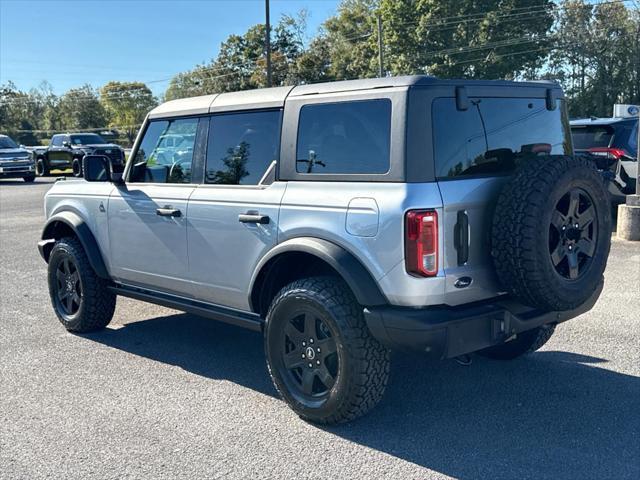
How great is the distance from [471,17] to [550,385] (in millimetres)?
40351

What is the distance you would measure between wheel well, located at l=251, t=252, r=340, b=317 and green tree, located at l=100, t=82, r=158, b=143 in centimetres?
10231

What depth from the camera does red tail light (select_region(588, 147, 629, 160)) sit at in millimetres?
10555

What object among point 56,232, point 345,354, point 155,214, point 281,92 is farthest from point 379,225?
point 56,232

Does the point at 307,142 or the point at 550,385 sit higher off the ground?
the point at 307,142

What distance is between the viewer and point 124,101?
4048 inches

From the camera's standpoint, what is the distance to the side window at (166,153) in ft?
16.1

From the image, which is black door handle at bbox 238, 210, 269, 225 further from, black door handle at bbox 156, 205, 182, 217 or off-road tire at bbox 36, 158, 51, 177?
off-road tire at bbox 36, 158, 51, 177

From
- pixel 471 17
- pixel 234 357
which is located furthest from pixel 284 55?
pixel 234 357

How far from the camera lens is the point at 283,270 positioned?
4.22m

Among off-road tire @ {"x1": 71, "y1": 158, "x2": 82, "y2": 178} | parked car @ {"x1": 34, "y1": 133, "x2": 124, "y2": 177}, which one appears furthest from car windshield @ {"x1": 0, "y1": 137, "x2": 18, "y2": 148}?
off-road tire @ {"x1": 71, "y1": 158, "x2": 82, "y2": 178}

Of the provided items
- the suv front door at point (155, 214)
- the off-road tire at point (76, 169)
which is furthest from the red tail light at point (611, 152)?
the suv front door at point (155, 214)

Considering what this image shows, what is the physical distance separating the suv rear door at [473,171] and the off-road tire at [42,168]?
87.3ft

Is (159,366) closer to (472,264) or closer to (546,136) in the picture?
(472,264)

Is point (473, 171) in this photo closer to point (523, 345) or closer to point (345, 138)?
point (345, 138)
